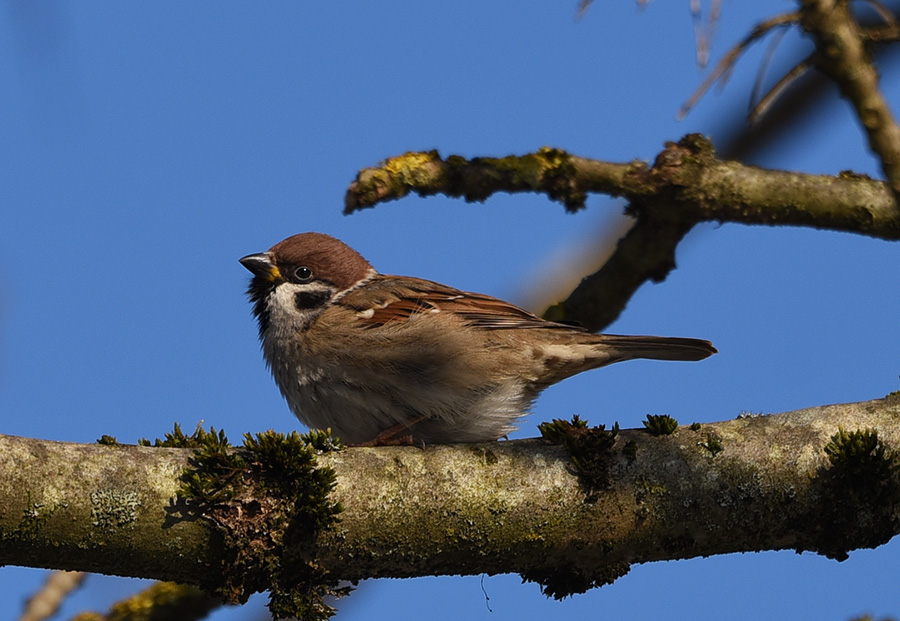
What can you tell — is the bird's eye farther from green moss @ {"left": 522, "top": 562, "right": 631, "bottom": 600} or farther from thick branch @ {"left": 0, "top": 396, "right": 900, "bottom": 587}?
green moss @ {"left": 522, "top": 562, "right": 631, "bottom": 600}

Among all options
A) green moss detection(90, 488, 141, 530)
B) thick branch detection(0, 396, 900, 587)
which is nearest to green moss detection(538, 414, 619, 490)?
thick branch detection(0, 396, 900, 587)

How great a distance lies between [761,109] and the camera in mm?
3053

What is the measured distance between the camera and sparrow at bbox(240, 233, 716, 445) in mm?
4457

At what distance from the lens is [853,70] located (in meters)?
2.43

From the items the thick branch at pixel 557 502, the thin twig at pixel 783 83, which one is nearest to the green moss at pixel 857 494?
the thick branch at pixel 557 502

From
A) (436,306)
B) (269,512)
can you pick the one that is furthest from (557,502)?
(436,306)

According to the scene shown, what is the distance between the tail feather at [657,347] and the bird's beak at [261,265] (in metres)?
1.84

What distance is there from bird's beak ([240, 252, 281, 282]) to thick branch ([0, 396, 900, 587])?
2.29 meters

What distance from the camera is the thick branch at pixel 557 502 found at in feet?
9.73

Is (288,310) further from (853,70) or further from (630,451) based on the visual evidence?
(853,70)

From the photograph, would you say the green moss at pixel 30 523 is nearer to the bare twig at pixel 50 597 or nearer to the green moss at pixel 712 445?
the bare twig at pixel 50 597

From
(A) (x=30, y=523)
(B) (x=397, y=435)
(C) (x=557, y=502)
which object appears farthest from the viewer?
(B) (x=397, y=435)

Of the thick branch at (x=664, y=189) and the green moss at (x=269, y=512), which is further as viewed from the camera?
the thick branch at (x=664, y=189)

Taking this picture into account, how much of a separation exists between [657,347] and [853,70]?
2.47m
